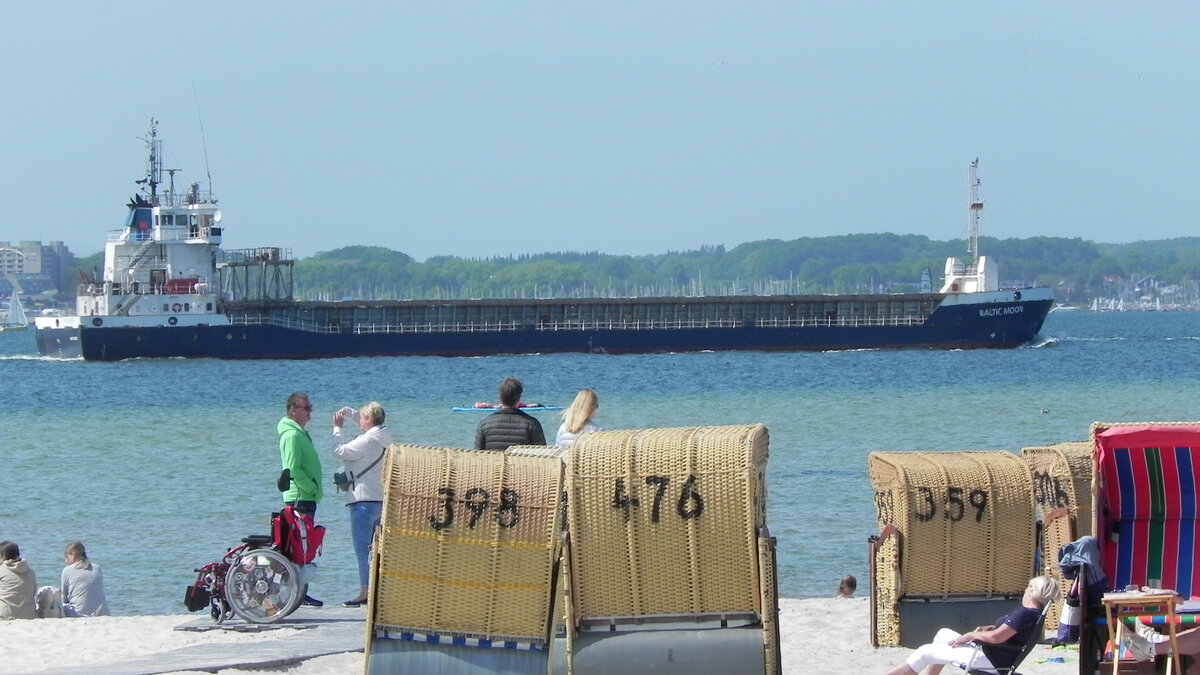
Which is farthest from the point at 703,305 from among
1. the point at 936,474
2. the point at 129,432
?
the point at 936,474

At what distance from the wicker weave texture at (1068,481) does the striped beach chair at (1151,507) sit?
3.65 ft

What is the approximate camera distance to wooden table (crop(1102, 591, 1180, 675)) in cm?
674

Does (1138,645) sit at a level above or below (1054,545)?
below

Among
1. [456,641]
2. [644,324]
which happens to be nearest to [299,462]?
[456,641]

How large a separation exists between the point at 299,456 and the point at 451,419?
25.3 m

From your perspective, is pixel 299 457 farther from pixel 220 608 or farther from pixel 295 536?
pixel 220 608

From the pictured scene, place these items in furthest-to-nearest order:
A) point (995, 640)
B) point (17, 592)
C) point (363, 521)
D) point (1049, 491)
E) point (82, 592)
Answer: point (82, 592), point (17, 592), point (363, 521), point (1049, 491), point (995, 640)

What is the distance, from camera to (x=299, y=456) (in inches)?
Answer: 374

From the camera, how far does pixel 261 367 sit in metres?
63.2

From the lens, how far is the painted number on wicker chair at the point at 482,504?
6828mm

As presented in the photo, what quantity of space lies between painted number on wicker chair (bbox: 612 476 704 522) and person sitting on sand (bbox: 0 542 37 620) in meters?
5.59

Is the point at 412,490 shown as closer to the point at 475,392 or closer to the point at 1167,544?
the point at 1167,544

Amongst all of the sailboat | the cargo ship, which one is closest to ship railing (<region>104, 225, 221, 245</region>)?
the cargo ship

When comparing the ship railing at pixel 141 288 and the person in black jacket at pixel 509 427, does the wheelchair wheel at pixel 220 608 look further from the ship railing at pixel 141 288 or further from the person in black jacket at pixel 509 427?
the ship railing at pixel 141 288
